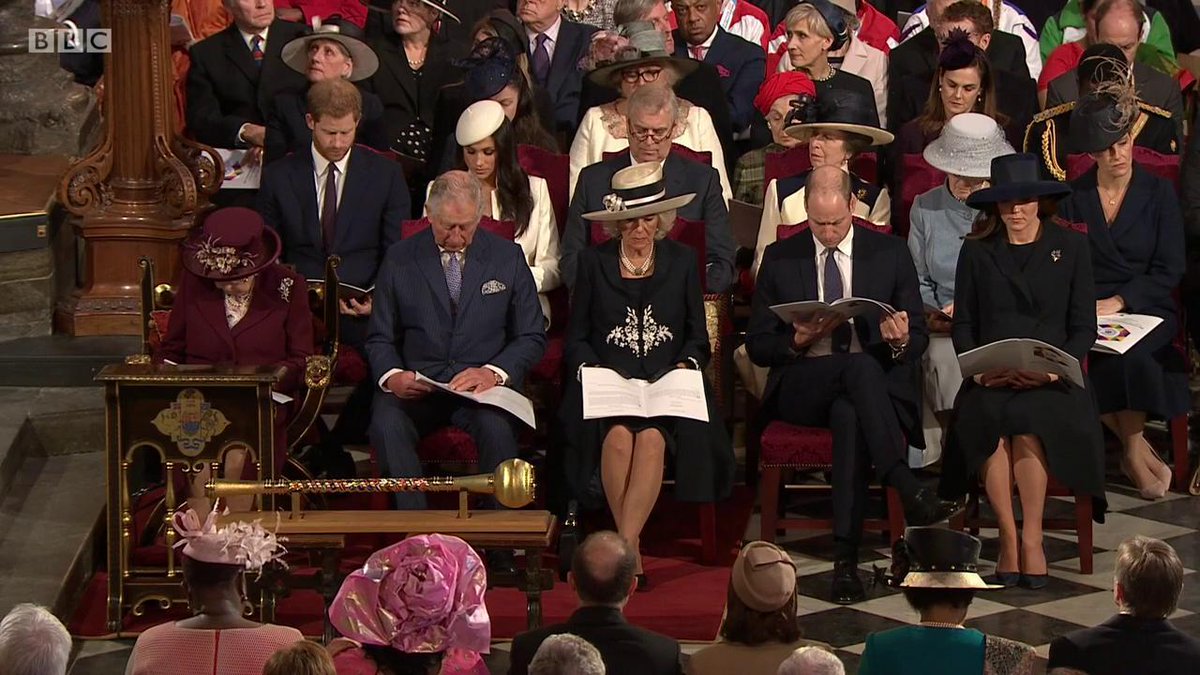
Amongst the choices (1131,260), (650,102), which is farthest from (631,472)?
(1131,260)

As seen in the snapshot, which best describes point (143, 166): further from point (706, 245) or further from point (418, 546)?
point (418, 546)

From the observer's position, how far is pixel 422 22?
9.60m

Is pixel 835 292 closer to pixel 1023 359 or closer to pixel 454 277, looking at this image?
pixel 1023 359

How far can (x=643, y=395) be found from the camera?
786 cm

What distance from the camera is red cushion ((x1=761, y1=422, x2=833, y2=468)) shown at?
7828mm

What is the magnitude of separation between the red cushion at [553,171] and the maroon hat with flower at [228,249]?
1393mm

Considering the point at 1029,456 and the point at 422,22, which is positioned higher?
the point at 422,22

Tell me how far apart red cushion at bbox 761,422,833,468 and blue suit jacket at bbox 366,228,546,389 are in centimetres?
92

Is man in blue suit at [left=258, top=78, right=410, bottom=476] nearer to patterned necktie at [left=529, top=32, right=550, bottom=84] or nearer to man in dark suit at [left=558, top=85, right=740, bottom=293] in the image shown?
man in dark suit at [left=558, top=85, right=740, bottom=293]

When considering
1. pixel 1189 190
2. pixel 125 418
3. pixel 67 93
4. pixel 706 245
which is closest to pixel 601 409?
pixel 706 245

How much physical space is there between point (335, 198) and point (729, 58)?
2.12 metres

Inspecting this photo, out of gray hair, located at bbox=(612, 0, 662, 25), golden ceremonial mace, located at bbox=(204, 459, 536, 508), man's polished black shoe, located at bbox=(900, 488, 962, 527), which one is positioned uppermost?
gray hair, located at bbox=(612, 0, 662, 25)

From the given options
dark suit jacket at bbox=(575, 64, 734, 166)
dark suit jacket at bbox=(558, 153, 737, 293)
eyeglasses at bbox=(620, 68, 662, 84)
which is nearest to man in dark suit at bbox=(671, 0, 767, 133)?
dark suit jacket at bbox=(575, 64, 734, 166)

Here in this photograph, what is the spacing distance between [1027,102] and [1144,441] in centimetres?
159
